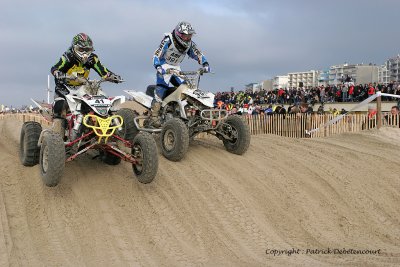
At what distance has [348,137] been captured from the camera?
11.4 meters

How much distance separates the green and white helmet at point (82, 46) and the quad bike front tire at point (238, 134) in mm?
3001

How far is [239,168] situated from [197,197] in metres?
1.55

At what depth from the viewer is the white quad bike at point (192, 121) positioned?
8.12m

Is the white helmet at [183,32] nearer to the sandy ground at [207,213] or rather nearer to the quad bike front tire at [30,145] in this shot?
the sandy ground at [207,213]

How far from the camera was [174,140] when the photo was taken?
26.3 ft

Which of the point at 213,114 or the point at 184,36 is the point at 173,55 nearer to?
the point at 184,36

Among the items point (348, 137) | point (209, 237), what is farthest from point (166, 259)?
point (348, 137)

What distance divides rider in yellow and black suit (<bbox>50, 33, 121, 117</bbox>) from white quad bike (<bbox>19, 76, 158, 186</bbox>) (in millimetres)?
161

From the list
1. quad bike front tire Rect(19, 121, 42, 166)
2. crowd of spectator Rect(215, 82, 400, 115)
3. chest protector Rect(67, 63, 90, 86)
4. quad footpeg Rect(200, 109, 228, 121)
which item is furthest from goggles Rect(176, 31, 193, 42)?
crowd of spectator Rect(215, 82, 400, 115)

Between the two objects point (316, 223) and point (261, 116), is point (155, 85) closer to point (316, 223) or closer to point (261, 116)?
point (316, 223)

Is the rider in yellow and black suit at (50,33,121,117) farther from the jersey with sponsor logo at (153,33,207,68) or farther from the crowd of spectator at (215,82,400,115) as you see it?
the crowd of spectator at (215,82,400,115)

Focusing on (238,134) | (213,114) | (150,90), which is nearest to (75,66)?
(150,90)

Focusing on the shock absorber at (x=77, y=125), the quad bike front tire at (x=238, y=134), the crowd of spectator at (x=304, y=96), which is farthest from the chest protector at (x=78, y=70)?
the crowd of spectator at (x=304, y=96)

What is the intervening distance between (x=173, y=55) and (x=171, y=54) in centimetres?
5
